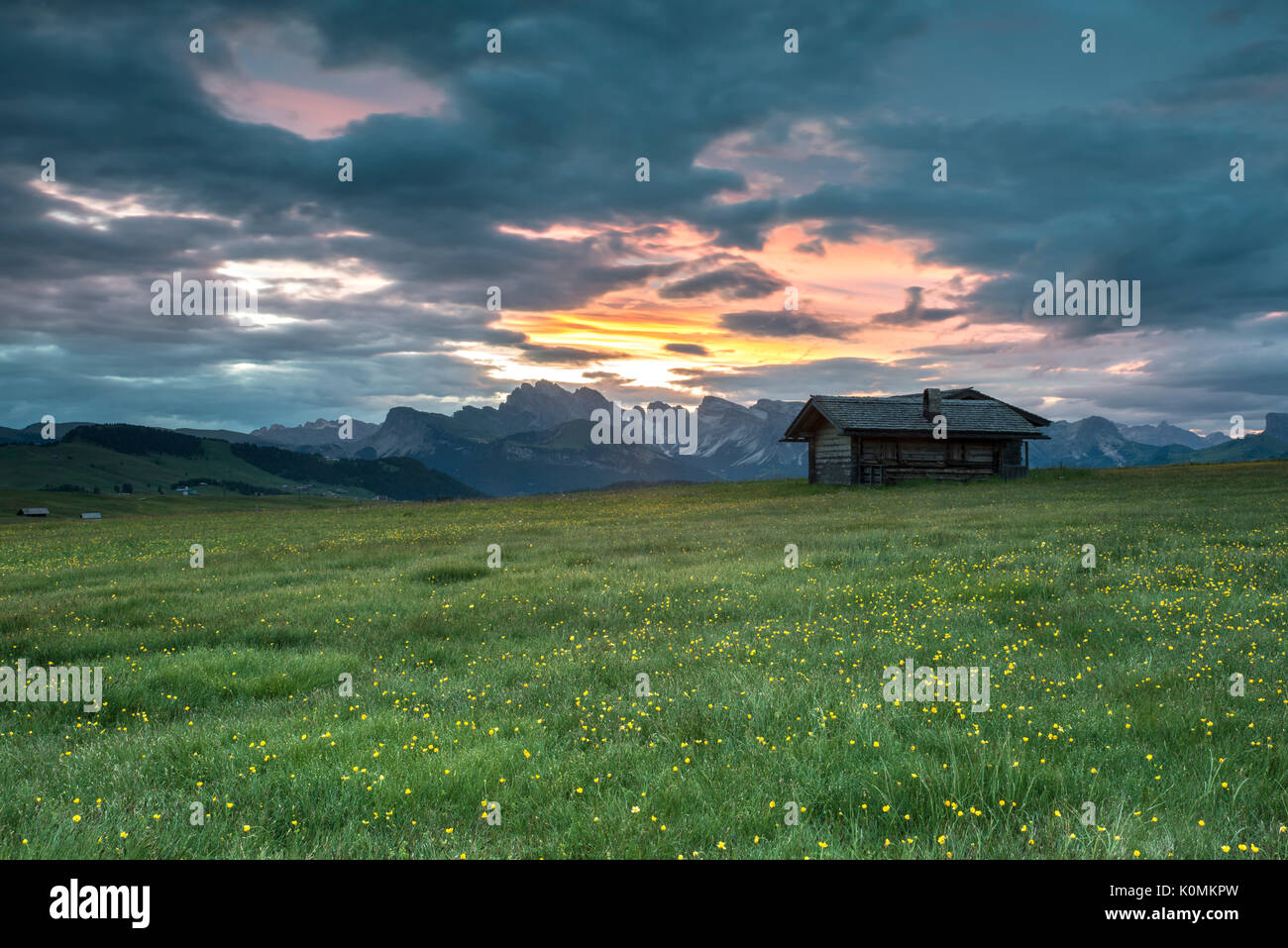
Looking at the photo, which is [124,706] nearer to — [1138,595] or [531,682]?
[531,682]

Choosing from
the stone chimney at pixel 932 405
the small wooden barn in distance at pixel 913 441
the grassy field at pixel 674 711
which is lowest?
the grassy field at pixel 674 711

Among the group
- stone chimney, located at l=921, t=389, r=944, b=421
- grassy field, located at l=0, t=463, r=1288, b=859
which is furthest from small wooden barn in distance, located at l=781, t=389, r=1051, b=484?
grassy field, located at l=0, t=463, r=1288, b=859

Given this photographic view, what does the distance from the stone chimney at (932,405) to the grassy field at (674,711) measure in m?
37.2

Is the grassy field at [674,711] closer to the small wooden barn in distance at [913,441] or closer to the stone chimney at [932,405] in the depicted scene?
the small wooden barn in distance at [913,441]

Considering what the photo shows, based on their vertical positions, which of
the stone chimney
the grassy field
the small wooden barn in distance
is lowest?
the grassy field

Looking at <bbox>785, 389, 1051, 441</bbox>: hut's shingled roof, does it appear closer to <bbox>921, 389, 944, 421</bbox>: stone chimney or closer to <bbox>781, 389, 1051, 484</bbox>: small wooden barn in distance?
<bbox>781, 389, 1051, 484</bbox>: small wooden barn in distance

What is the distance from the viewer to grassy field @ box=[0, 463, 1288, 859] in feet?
16.1

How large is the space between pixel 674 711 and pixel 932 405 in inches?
2099

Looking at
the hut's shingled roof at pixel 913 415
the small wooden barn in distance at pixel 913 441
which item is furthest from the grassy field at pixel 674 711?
the hut's shingled roof at pixel 913 415

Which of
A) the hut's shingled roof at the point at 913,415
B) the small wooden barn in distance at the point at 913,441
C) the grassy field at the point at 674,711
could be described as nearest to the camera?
the grassy field at the point at 674,711

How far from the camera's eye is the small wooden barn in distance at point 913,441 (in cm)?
5269

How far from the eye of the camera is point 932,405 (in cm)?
5528
